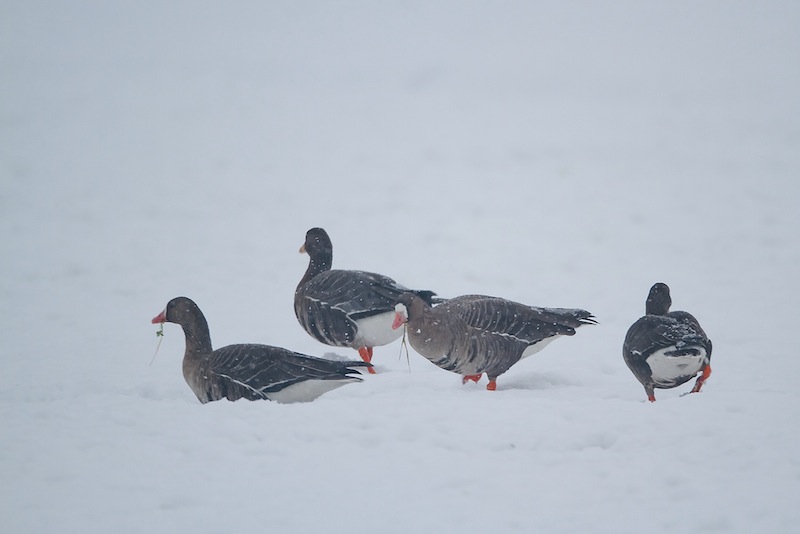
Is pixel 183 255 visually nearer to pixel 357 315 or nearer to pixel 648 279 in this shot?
pixel 357 315

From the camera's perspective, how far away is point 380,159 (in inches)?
805

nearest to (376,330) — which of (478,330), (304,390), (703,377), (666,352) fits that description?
(478,330)

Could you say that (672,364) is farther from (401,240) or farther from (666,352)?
(401,240)

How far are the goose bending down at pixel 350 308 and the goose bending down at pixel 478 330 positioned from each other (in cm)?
92

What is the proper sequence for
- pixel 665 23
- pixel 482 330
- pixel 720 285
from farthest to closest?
pixel 665 23 → pixel 720 285 → pixel 482 330

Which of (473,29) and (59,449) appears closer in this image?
(59,449)

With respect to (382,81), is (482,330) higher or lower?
lower

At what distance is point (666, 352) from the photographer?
715 centimetres

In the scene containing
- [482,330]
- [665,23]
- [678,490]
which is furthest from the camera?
[665,23]

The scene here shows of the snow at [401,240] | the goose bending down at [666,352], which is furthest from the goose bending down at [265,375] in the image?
the goose bending down at [666,352]

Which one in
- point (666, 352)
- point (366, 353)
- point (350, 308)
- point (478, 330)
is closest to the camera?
point (666, 352)

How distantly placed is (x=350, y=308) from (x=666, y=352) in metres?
3.28

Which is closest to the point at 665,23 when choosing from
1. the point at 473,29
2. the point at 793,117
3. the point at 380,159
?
→ the point at 473,29

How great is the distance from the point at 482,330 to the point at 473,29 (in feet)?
73.1
